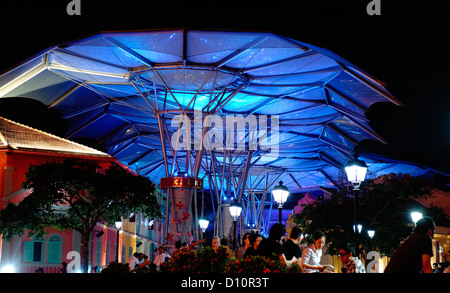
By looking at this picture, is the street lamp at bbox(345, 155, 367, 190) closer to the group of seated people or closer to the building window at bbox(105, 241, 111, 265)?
the group of seated people

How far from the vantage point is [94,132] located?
43719 millimetres

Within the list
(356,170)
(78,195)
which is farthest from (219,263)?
(78,195)

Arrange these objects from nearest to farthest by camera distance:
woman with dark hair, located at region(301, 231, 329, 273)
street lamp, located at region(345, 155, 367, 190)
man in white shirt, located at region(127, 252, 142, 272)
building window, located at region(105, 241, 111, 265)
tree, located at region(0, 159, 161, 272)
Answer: woman with dark hair, located at region(301, 231, 329, 273)
street lamp, located at region(345, 155, 367, 190)
man in white shirt, located at region(127, 252, 142, 272)
tree, located at region(0, 159, 161, 272)
building window, located at region(105, 241, 111, 265)

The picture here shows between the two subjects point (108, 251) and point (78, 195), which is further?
point (108, 251)

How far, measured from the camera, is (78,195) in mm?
28047

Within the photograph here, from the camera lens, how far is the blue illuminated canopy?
2422 cm

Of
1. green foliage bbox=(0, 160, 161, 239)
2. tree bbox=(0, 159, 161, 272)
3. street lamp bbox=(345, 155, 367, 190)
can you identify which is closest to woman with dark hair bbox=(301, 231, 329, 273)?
street lamp bbox=(345, 155, 367, 190)

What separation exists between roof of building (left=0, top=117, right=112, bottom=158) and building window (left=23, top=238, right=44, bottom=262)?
546cm

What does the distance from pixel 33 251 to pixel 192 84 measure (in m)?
14.4

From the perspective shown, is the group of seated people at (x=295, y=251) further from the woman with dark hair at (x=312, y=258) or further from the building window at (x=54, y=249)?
the building window at (x=54, y=249)

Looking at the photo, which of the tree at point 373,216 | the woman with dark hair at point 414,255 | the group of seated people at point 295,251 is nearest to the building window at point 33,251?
the tree at point 373,216

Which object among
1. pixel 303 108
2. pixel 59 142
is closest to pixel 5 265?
pixel 59 142

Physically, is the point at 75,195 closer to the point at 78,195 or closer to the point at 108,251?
the point at 78,195
